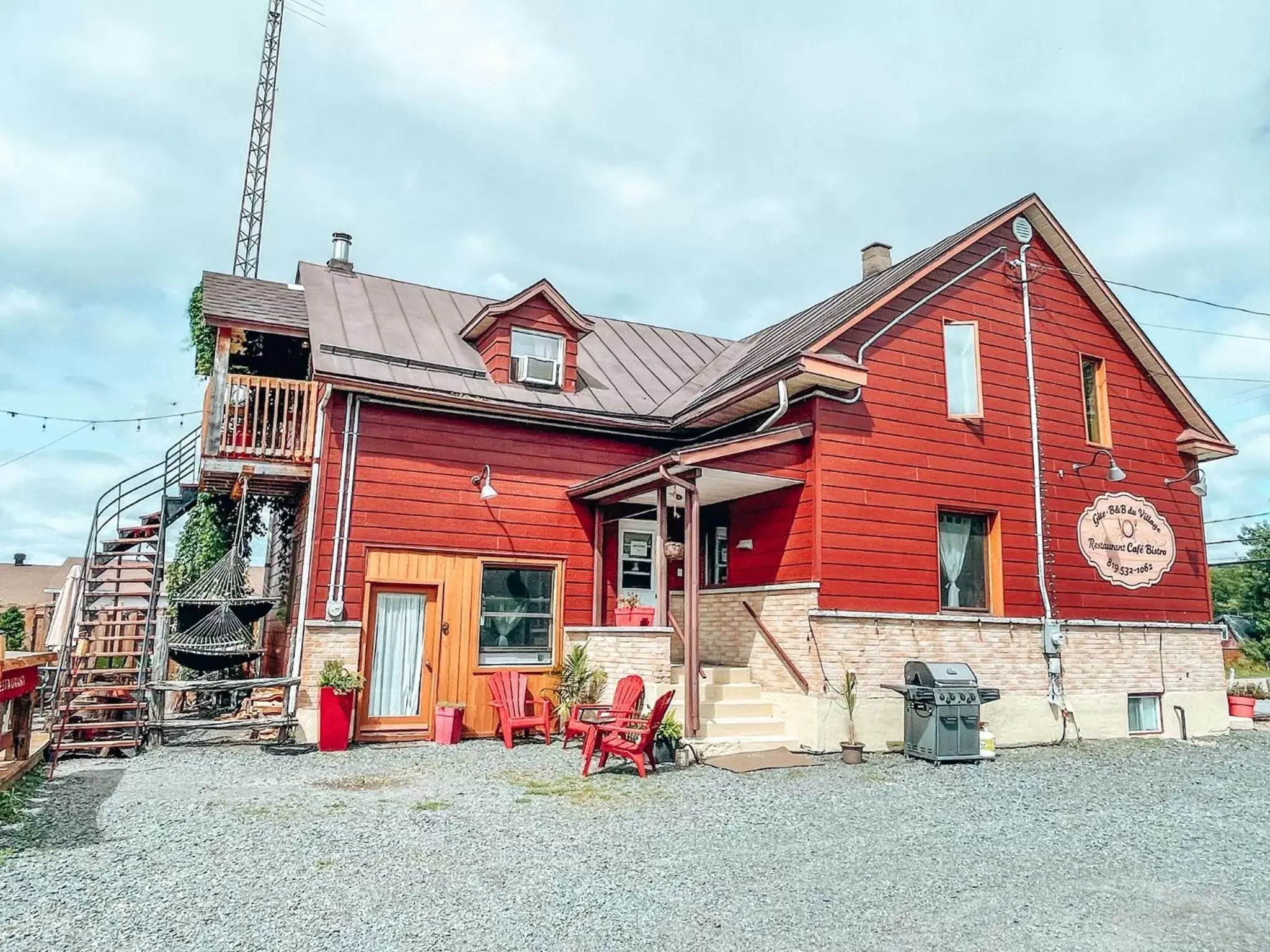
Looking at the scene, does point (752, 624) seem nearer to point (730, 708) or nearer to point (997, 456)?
point (730, 708)

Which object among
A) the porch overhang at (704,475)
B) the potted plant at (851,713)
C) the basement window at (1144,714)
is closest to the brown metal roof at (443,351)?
the porch overhang at (704,475)

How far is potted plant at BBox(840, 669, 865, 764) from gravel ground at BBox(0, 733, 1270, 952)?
1.55ft

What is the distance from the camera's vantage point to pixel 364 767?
861cm

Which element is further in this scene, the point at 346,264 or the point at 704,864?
the point at 346,264

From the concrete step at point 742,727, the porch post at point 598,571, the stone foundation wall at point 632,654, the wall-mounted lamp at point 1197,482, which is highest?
the wall-mounted lamp at point 1197,482

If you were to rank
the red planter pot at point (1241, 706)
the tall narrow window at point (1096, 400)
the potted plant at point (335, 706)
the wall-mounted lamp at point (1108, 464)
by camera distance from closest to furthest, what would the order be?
the potted plant at point (335, 706)
the wall-mounted lamp at point (1108, 464)
the tall narrow window at point (1096, 400)
the red planter pot at point (1241, 706)

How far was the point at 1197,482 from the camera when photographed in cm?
1387

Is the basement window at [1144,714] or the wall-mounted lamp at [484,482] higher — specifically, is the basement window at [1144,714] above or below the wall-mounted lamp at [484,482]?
below

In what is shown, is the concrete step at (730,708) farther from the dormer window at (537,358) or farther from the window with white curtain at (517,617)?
the dormer window at (537,358)

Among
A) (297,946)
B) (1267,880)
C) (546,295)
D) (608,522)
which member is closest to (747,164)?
(546,295)

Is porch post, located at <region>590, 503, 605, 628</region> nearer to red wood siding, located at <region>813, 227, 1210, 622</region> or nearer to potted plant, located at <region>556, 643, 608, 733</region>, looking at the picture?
potted plant, located at <region>556, 643, 608, 733</region>

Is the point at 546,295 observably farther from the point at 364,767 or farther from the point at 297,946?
the point at 297,946

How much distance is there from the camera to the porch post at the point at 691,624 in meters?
9.31

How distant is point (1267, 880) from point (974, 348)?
8121 mm
